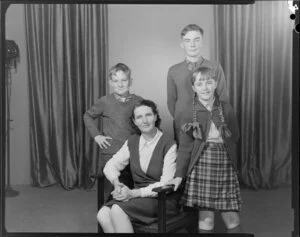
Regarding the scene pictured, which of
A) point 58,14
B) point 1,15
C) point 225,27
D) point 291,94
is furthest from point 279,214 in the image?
point 1,15

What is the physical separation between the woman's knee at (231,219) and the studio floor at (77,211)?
0.03 meters

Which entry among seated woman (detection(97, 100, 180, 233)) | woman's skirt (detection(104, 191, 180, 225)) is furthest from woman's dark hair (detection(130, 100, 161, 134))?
woman's skirt (detection(104, 191, 180, 225))

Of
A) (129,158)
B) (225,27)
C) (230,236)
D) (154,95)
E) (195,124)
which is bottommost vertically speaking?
(230,236)

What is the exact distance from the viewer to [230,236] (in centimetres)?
231

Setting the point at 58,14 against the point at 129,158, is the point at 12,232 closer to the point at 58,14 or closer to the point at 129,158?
the point at 129,158

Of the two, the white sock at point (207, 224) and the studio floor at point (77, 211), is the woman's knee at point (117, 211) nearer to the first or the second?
the studio floor at point (77, 211)

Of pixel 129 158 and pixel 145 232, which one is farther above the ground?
pixel 129 158

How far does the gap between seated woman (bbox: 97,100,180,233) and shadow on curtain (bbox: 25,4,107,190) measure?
0.53 feet

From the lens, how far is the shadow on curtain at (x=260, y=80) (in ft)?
7.48

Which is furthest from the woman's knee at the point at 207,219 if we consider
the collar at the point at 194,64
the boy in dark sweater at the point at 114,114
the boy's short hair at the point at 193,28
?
the boy's short hair at the point at 193,28

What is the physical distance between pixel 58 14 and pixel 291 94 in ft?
3.83

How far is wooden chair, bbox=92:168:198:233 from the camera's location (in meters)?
2.24

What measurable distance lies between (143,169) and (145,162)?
0.03 meters

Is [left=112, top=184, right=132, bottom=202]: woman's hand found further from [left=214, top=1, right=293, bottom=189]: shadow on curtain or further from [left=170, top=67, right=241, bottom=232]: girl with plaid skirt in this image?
[left=214, top=1, right=293, bottom=189]: shadow on curtain
